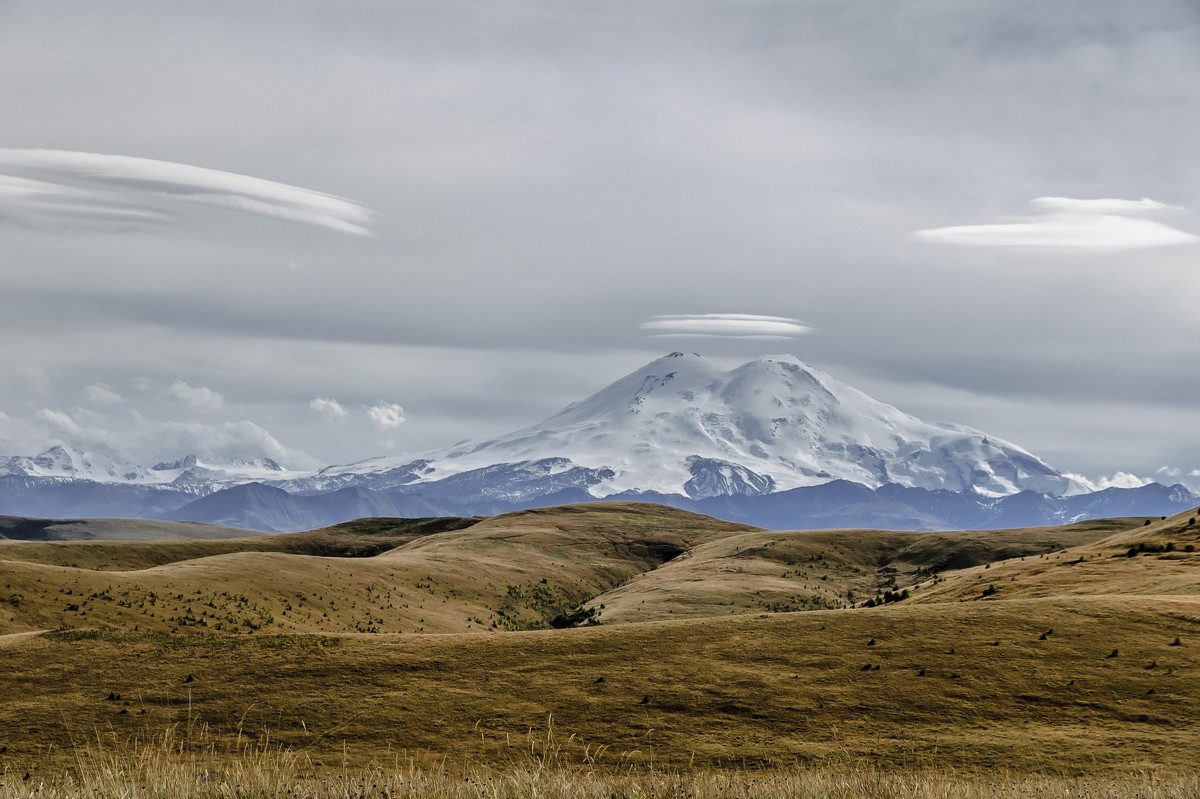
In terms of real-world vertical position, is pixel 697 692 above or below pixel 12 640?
below

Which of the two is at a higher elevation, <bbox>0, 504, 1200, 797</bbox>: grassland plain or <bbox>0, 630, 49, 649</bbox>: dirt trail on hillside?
<bbox>0, 630, 49, 649</bbox>: dirt trail on hillside

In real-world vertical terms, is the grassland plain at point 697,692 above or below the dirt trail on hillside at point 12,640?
below

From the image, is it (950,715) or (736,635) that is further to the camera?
(736,635)

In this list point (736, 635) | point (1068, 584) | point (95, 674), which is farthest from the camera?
point (1068, 584)

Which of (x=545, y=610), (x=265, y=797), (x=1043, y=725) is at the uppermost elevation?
(x=265, y=797)

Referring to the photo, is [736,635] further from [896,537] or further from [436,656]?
[896,537]

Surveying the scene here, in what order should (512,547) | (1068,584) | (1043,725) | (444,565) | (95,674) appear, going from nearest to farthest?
(1043,725) < (95,674) < (1068,584) < (444,565) < (512,547)

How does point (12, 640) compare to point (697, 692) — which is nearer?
point (697, 692)

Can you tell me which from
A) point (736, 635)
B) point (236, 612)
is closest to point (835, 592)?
point (236, 612)

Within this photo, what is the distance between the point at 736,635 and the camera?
35.4 m

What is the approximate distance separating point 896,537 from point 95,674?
119 metres

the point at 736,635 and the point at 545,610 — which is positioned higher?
the point at 736,635

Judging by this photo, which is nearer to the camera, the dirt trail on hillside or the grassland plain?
the grassland plain

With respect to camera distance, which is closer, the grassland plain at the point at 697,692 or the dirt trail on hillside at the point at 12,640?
the grassland plain at the point at 697,692
